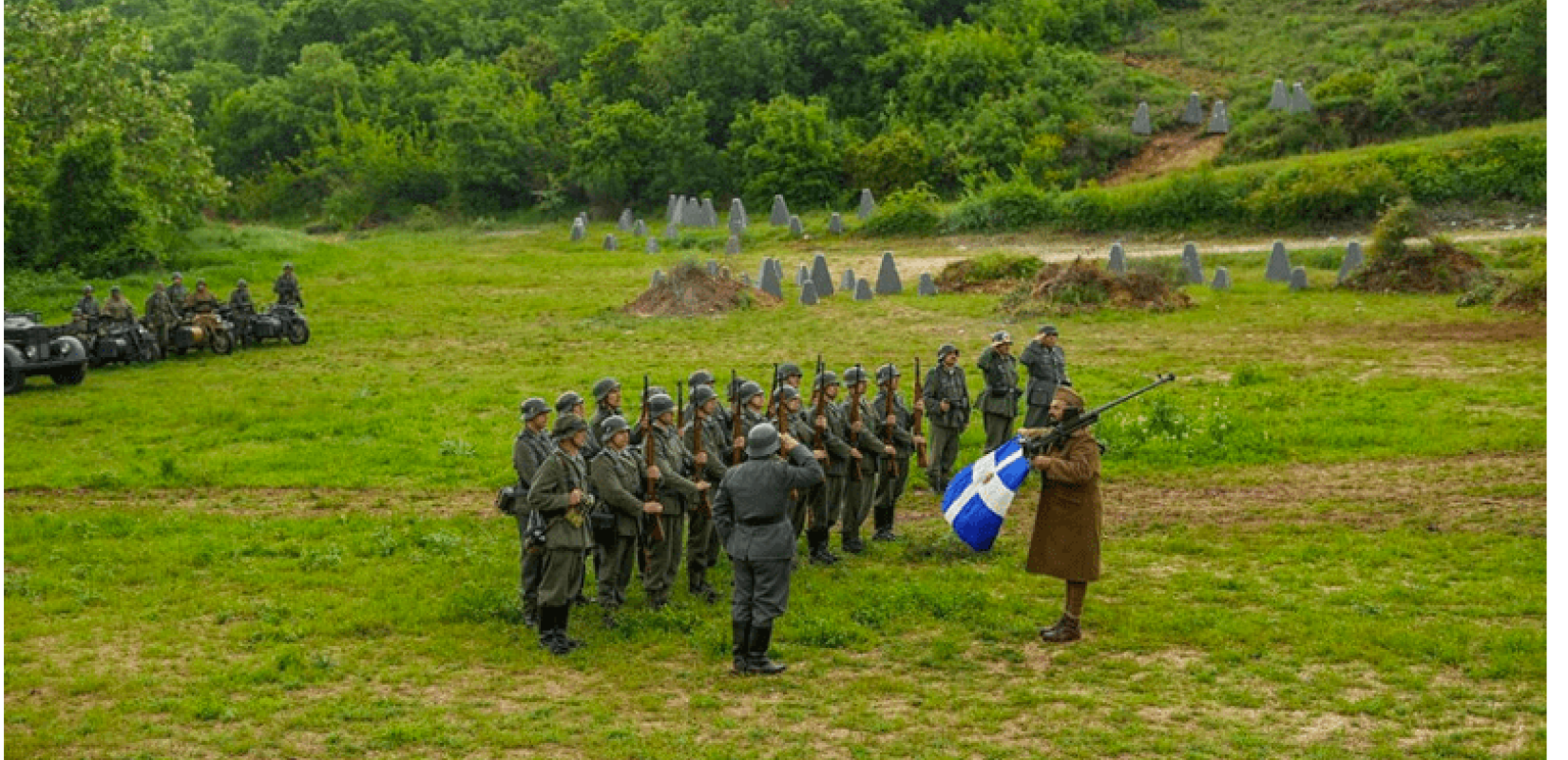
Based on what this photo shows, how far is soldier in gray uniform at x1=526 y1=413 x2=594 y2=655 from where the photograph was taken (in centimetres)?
1200

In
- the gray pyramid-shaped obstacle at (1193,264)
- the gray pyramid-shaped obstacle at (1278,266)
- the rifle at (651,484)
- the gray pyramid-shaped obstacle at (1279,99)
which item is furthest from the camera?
the gray pyramid-shaped obstacle at (1279,99)

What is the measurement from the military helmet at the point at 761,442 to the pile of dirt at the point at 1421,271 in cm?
1942

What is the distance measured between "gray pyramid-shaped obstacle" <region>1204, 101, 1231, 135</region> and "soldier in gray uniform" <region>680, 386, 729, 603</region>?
31.4 m

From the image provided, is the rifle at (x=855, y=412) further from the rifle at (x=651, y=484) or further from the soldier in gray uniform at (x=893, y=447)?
the rifle at (x=651, y=484)

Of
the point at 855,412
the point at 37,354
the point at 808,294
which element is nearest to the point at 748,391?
the point at 855,412

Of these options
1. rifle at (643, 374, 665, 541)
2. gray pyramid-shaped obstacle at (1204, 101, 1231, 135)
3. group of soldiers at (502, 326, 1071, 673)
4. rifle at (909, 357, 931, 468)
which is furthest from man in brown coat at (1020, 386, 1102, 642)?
gray pyramid-shaped obstacle at (1204, 101, 1231, 135)

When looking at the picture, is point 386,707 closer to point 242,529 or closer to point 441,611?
point 441,611

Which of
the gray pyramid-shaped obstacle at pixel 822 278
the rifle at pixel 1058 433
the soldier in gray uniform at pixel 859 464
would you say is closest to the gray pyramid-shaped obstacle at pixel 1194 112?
the gray pyramid-shaped obstacle at pixel 822 278

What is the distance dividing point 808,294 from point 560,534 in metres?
18.2

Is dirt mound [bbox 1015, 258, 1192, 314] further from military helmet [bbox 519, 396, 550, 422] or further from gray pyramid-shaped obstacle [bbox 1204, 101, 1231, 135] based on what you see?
military helmet [bbox 519, 396, 550, 422]

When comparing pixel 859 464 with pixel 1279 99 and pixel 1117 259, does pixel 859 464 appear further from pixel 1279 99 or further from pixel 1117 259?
pixel 1279 99

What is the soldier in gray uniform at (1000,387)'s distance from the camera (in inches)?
672

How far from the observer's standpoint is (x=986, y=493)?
12.7 meters

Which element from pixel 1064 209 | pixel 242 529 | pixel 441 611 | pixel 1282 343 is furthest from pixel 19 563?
pixel 1064 209
